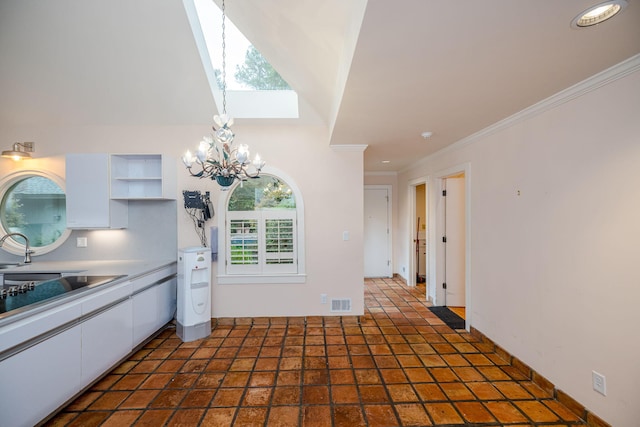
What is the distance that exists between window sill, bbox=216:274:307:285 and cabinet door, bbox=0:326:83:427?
157cm

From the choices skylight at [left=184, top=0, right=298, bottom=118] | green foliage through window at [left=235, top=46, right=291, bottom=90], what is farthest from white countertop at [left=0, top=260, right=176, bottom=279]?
green foliage through window at [left=235, top=46, right=291, bottom=90]

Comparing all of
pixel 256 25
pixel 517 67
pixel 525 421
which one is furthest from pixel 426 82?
pixel 525 421

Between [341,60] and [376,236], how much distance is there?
4292 mm

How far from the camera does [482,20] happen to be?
1235 mm

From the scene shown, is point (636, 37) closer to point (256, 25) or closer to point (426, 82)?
point (426, 82)

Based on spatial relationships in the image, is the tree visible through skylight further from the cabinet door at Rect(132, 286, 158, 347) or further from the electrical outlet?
the electrical outlet

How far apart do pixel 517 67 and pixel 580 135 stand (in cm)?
77

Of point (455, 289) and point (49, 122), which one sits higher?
point (49, 122)

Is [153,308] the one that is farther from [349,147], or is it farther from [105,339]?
[349,147]

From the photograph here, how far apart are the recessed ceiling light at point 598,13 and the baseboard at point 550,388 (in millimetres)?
2369

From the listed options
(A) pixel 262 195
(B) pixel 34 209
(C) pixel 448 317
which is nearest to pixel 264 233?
(A) pixel 262 195

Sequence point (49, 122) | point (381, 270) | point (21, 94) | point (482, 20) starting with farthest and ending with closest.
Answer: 1. point (381, 270)
2. point (49, 122)
3. point (21, 94)
4. point (482, 20)

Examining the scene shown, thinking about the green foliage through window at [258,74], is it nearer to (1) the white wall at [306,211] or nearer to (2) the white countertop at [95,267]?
(1) the white wall at [306,211]

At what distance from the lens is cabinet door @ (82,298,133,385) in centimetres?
212
